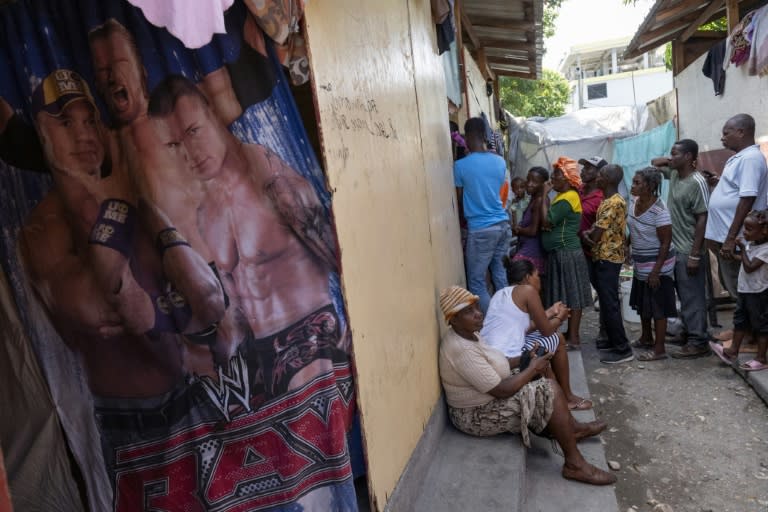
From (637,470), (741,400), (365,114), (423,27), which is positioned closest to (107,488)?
(365,114)

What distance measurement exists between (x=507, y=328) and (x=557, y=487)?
1050mm

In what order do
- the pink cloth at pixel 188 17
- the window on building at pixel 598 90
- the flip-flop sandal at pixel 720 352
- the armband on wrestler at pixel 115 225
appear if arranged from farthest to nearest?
the window on building at pixel 598 90
the flip-flop sandal at pixel 720 352
the armband on wrestler at pixel 115 225
the pink cloth at pixel 188 17

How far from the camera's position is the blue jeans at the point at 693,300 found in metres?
5.38

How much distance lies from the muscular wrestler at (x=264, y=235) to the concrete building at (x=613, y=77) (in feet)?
90.0

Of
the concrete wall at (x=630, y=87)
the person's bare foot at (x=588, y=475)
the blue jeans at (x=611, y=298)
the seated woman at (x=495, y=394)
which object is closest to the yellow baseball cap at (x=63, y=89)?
the seated woman at (x=495, y=394)

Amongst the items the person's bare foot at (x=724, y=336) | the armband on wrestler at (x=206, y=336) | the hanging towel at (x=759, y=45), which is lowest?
the person's bare foot at (x=724, y=336)

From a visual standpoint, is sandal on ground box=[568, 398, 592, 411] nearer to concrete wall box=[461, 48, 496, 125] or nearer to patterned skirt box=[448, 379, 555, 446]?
patterned skirt box=[448, 379, 555, 446]

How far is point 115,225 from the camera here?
199cm

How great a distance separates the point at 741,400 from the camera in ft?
14.8

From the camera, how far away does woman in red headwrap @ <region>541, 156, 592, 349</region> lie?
533cm

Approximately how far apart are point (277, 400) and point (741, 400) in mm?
4224

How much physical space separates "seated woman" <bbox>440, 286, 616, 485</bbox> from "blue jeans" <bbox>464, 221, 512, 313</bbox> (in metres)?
1.56

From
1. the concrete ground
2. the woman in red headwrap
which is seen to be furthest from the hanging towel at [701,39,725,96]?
the concrete ground

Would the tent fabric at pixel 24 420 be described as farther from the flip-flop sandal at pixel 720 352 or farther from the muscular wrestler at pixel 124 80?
the flip-flop sandal at pixel 720 352
